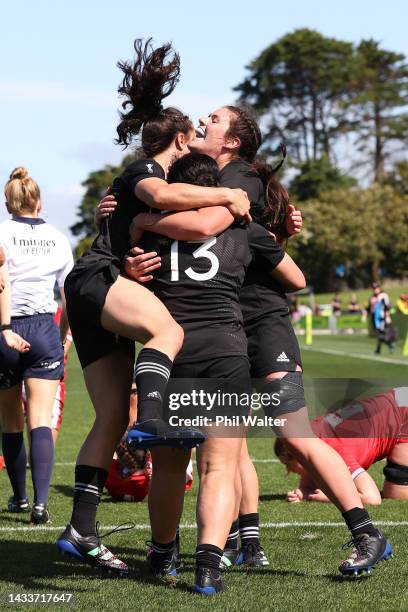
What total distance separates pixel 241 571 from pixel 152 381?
4.12ft

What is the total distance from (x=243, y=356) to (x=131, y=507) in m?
3.05

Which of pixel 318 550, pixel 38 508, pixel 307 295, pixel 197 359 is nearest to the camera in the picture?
pixel 197 359

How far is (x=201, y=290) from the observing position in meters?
4.91

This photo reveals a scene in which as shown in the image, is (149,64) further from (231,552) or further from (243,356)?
(231,552)

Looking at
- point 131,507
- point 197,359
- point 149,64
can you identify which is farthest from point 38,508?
point 149,64

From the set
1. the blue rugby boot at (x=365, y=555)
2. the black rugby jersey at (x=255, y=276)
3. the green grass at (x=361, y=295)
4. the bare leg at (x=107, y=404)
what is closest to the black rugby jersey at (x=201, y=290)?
the black rugby jersey at (x=255, y=276)

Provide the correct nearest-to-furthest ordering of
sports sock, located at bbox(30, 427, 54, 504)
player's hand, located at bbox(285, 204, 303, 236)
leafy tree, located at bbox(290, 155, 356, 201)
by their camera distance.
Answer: player's hand, located at bbox(285, 204, 303, 236), sports sock, located at bbox(30, 427, 54, 504), leafy tree, located at bbox(290, 155, 356, 201)

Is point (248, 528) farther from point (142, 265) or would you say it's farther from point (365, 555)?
point (142, 265)

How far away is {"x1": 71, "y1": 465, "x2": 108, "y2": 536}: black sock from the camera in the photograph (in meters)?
5.04

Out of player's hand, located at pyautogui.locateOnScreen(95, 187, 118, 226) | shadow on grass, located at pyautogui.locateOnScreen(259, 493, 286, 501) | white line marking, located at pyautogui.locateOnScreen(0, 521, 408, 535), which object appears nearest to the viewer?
player's hand, located at pyautogui.locateOnScreen(95, 187, 118, 226)

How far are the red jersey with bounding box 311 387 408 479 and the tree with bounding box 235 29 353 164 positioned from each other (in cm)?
9390

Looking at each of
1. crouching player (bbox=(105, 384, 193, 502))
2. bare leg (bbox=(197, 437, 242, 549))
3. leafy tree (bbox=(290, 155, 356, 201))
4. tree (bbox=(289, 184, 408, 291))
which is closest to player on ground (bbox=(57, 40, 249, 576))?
bare leg (bbox=(197, 437, 242, 549))

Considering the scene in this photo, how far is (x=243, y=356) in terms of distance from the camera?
195 inches

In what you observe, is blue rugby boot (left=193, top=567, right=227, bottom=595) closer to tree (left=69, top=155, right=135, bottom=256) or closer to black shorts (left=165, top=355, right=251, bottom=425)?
black shorts (left=165, top=355, right=251, bottom=425)
